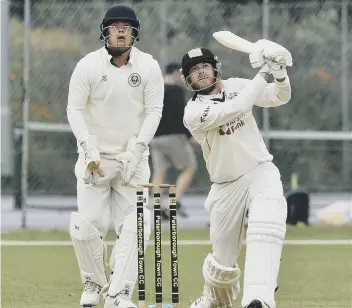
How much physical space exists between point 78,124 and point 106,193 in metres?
0.52

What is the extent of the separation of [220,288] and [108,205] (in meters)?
1.02

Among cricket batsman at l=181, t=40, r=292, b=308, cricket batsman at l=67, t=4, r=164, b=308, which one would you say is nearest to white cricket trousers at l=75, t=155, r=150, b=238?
cricket batsman at l=67, t=4, r=164, b=308

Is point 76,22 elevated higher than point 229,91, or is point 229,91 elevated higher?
point 76,22

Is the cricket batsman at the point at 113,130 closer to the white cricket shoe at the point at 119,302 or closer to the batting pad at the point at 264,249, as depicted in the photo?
the white cricket shoe at the point at 119,302

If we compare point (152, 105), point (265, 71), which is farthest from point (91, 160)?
point (265, 71)

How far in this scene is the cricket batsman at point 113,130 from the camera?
26.6ft

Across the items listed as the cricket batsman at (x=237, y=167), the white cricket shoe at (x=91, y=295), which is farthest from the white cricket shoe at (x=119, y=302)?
the cricket batsman at (x=237, y=167)

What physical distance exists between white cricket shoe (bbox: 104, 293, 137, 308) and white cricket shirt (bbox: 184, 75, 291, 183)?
0.99 meters

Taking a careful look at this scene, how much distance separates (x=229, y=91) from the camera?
764cm

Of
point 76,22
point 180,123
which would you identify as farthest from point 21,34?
point 180,123

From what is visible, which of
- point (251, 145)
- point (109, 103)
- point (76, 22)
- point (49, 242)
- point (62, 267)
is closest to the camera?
point (251, 145)

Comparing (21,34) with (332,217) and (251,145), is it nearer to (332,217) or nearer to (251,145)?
(332,217)

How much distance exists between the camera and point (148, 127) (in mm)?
8141

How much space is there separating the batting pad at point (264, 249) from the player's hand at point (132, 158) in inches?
39.4
